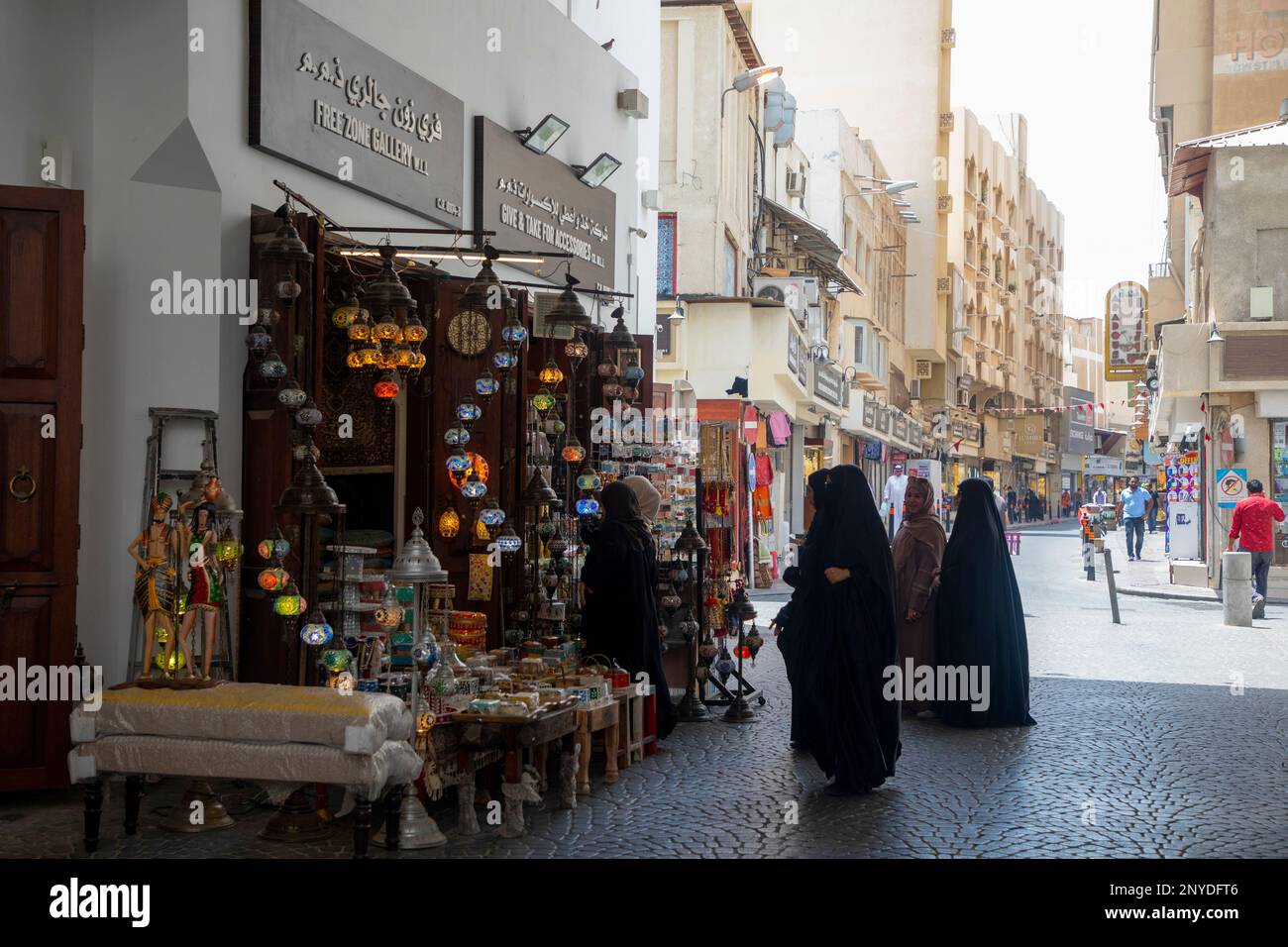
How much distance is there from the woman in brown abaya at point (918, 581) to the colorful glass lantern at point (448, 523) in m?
3.29

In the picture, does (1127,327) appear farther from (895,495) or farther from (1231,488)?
(1231,488)

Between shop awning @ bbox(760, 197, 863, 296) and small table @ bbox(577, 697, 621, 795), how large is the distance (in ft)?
68.0

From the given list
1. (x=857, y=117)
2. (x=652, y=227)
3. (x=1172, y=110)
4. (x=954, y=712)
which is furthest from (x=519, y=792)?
(x=857, y=117)

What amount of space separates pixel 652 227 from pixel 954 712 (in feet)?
32.9

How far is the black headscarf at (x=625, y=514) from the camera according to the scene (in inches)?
351

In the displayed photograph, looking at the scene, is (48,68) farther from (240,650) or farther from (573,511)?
(573,511)

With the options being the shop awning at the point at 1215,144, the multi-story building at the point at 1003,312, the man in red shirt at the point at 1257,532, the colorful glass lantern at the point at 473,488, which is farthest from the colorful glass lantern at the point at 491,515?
the multi-story building at the point at 1003,312

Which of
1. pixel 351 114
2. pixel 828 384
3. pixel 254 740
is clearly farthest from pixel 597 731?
pixel 828 384

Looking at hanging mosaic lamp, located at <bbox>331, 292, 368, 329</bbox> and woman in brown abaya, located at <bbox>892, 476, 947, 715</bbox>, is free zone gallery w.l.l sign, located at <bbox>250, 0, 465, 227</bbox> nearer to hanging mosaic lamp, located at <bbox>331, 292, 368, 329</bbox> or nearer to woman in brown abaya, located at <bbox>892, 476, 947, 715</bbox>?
hanging mosaic lamp, located at <bbox>331, 292, 368, 329</bbox>

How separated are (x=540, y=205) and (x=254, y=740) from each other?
8.07 meters

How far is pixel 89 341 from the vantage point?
297 inches

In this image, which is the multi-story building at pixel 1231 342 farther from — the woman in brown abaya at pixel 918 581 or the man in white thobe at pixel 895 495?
the woman in brown abaya at pixel 918 581

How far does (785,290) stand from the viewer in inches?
987

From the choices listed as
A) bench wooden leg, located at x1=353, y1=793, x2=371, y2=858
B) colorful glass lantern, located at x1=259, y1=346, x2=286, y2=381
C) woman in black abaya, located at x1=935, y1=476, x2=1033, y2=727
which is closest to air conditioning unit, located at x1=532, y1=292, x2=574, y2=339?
colorful glass lantern, located at x1=259, y1=346, x2=286, y2=381
